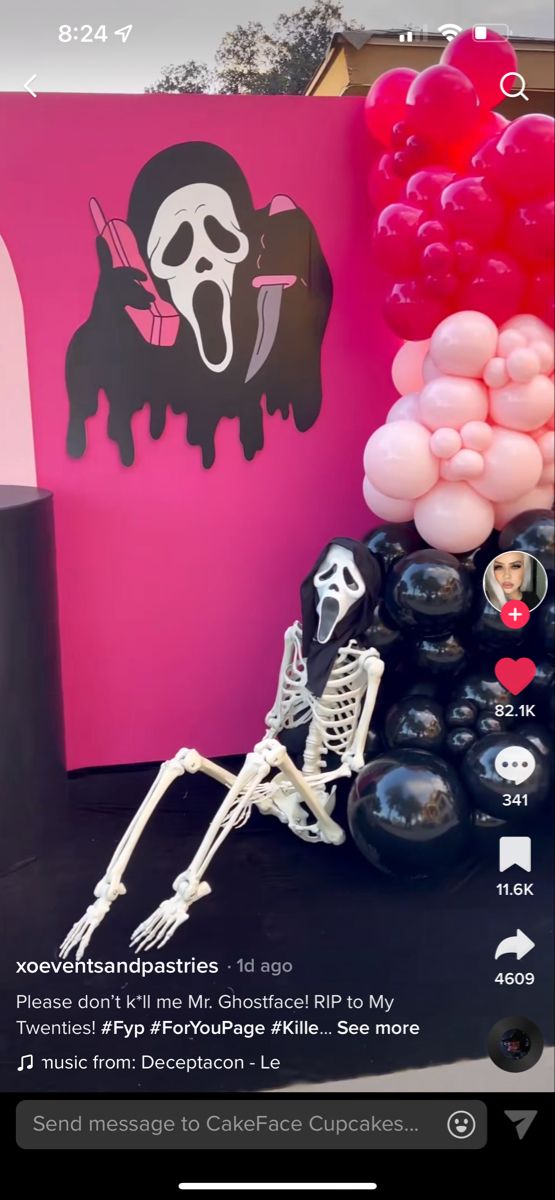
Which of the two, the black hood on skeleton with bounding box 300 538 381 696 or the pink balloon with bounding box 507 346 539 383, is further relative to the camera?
the black hood on skeleton with bounding box 300 538 381 696

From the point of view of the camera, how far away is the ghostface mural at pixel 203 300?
1.11m

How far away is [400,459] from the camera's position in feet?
3.84

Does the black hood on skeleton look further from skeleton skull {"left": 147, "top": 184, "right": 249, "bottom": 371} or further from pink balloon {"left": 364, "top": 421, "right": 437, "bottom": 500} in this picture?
skeleton skull {"left": 147, "top": 184, "right": 249, "bottom": 371}

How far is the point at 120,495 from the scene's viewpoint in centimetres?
141

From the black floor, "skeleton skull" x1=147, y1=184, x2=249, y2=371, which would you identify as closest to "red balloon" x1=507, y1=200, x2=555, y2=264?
"skeleton skull" x1=147, y1=184, x2=249, y2=371

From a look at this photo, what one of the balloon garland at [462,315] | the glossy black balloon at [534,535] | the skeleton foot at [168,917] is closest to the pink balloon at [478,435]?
the balloon garland at [462,315]

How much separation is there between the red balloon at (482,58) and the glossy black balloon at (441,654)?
678mm

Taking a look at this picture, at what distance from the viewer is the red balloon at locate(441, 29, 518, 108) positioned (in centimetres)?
89

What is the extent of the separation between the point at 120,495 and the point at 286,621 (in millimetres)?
332

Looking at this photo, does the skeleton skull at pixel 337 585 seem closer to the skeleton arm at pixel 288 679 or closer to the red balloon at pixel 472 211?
the skeleton arm at pixel 288 679

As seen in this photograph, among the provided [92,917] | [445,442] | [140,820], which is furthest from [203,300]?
[92,917]

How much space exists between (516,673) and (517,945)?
300 mm

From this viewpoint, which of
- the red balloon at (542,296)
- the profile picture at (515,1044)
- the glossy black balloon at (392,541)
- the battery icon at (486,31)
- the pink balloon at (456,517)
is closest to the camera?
the battery icon at (486,31)

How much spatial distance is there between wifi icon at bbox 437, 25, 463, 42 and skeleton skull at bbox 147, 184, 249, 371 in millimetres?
319
